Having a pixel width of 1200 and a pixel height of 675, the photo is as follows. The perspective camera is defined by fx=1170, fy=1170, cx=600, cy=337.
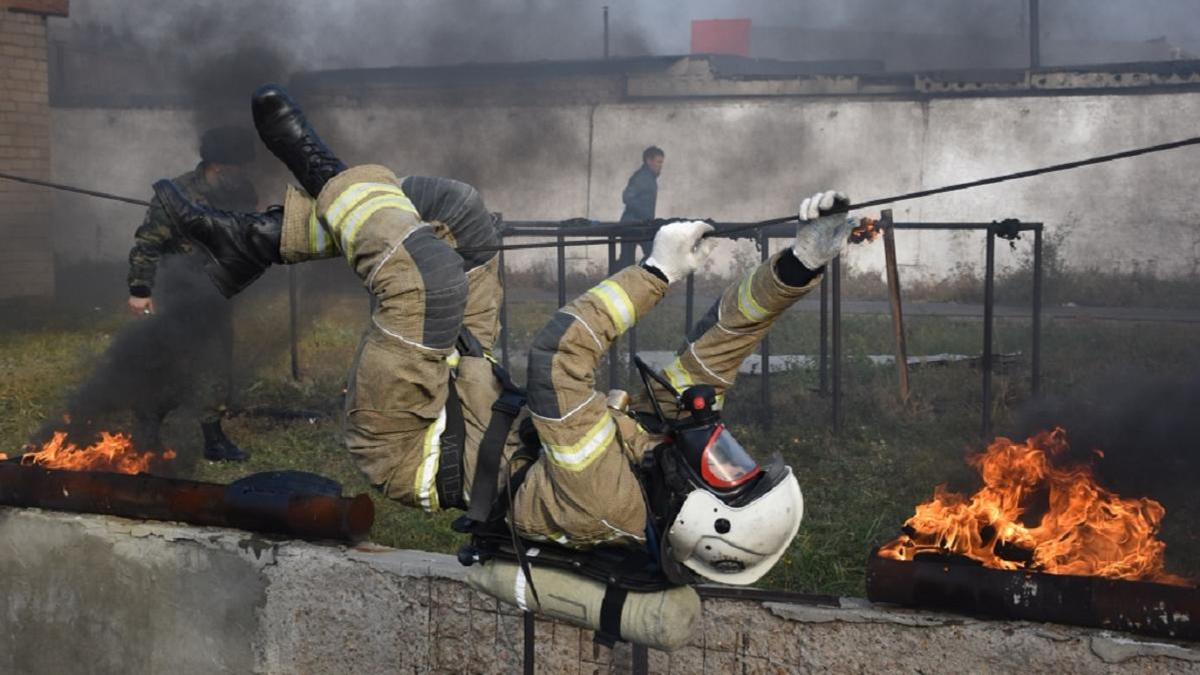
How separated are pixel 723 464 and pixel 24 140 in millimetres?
14309

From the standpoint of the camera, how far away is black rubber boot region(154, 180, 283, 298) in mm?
3408

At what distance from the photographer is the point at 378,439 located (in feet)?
11.1

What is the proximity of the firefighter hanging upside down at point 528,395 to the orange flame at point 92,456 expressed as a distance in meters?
2.64

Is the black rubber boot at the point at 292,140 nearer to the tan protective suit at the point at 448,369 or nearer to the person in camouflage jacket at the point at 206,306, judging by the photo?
the tan protective suit at the point at 448,369

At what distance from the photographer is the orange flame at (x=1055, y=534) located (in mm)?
4008

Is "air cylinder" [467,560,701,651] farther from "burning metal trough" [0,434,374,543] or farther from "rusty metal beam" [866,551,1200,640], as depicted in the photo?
"burning metal trough" [0,434,374,543]

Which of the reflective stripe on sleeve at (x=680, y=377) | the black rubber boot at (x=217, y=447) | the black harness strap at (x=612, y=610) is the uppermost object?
the reflective stripe on sleeve at (x=680, y=377)

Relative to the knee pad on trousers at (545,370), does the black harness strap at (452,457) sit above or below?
below

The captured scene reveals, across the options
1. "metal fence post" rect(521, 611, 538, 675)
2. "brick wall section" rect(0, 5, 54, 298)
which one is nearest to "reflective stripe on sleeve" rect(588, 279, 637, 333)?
"metal fence post" rect(521, 611, 538, 675)

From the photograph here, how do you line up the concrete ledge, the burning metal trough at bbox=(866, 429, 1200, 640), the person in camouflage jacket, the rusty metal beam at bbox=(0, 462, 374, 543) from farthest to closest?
1. the person in camouflage jacket
2. the rusty metal beam at bbox=(0, 462, 374, 543)
3. the concrete ledge
4. the burning metal trough at bbox=(866, 429, 1200, 640)

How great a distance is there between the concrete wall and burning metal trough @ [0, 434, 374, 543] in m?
9.76

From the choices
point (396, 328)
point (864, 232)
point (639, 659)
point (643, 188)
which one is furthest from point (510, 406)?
point (643, 188)

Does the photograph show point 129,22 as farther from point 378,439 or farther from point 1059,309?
point 378,439

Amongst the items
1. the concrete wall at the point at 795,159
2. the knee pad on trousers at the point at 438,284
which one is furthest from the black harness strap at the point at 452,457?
the concrete wall at the point at 795,159
